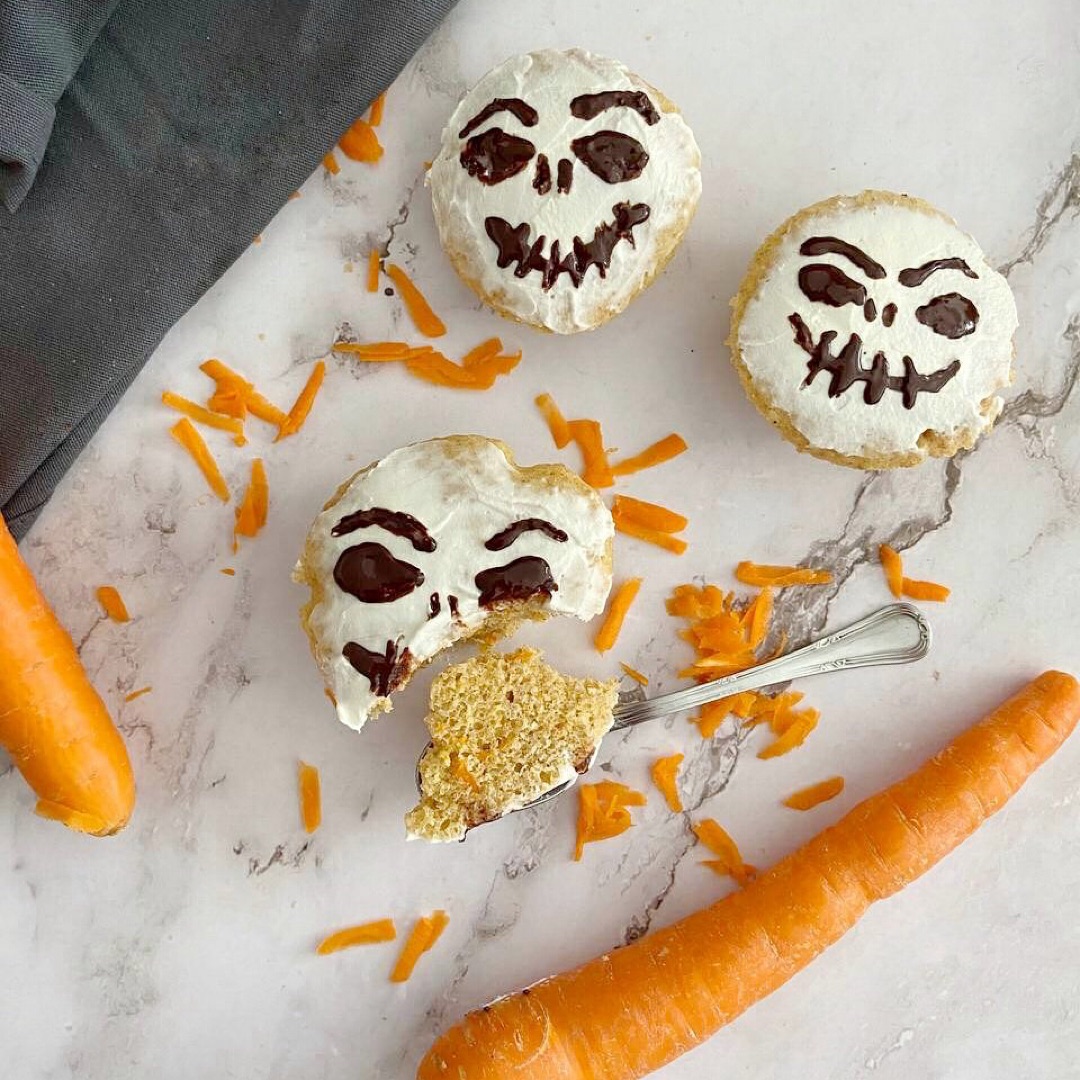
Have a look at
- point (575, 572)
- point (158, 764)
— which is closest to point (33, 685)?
point (158, 764)

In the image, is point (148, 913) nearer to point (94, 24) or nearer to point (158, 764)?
point (158, 764)

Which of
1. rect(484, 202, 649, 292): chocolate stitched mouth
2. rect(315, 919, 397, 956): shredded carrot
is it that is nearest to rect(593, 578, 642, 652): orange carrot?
rect(484, 202, 649, 292): chocolate stitched mouth

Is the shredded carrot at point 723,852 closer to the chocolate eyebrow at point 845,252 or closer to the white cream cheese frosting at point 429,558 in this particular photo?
the white cream cheese frosting at point 429,558

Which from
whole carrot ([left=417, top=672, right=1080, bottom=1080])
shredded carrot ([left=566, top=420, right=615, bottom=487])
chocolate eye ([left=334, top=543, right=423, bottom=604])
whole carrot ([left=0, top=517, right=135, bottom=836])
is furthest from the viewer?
shredded carrot ([left=566, top=420, right=615, bottom=487])

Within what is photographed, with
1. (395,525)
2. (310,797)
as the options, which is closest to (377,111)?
(395,525)

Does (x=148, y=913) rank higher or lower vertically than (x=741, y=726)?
lower

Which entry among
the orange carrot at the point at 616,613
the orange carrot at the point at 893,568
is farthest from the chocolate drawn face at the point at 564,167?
Answer: the orange carrot at the point at 893,568

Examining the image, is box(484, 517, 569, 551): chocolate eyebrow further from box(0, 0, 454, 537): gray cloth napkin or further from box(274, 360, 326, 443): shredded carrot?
box(0, 0, 454, 537): gray cloth napkin
